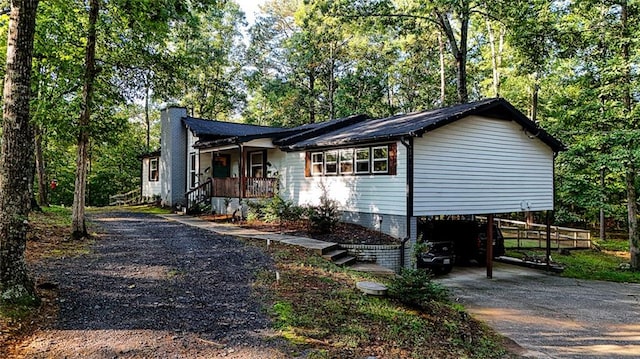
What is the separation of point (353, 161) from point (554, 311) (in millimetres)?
6897

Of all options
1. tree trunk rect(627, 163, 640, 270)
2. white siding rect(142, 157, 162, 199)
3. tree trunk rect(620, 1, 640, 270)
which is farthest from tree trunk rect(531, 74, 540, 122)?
white siding rect(142, 157, 162, 199)

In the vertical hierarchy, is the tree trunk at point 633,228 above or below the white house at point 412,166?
below

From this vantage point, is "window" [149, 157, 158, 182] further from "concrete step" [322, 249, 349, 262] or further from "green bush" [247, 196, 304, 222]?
"concrete step" [322, 249, 349, 262]

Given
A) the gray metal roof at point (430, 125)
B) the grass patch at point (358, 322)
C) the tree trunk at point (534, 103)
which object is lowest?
the grass patch at point (358, 322)

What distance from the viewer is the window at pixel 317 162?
14.6 m

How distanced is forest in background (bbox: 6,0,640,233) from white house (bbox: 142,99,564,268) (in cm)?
268

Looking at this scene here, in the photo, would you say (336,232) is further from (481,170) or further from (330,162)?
(481,170)

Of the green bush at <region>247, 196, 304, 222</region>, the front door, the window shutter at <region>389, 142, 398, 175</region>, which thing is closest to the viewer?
the window shutter at <region>389, 142, 398, 175</region>

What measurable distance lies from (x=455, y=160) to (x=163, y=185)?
607 inches

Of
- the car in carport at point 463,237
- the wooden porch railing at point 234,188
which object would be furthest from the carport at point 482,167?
the wooden porch railing at point 234,188

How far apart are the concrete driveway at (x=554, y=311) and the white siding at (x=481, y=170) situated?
7.59 feet

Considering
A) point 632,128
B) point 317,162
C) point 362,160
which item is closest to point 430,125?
point 362,160

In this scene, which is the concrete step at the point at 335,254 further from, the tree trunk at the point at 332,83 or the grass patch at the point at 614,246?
the tree trunk at the point at 332,83

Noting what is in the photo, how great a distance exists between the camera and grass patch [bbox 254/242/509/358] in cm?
475
